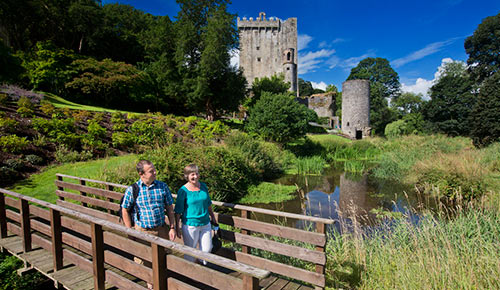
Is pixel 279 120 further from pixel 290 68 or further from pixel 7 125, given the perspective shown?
pixel 290 68

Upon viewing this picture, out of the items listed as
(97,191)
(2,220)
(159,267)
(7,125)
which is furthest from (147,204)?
(7,125)

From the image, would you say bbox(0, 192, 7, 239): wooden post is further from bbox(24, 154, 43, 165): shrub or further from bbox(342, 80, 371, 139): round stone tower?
bbox(342, 80, 371, 139): round stone tower

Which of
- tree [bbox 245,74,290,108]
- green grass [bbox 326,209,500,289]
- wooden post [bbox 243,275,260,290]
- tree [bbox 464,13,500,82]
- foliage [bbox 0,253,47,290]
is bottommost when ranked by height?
foliage [bbox 0,253,47,290]

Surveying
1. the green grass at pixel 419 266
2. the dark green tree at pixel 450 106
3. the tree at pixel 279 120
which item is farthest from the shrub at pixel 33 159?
the dark green tree at pixel 450 106

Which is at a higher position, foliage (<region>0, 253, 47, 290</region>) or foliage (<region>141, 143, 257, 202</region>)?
foliage (<region>141, 143, 257, 202</region>)

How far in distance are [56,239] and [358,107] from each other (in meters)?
30.8

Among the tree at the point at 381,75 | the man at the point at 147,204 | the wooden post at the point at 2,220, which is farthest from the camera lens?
the tree at the point at 381,75

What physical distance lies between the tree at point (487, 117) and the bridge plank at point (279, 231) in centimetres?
1678

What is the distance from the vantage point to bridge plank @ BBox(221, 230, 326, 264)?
2652mm

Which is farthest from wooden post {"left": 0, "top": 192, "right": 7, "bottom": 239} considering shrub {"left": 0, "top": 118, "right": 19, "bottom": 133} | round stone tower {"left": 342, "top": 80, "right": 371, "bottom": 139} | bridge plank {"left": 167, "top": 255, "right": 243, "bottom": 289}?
round stone tower {"left": 342, "top": 80, "right": 371, "bottom": 139}

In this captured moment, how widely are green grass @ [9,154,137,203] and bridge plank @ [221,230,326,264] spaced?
5.16 meters

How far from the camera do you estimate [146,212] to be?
9.21ft

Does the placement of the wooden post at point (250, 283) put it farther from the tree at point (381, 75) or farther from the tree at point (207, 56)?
the tree at point (381, 75)

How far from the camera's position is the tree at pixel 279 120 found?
16203 millimetres
